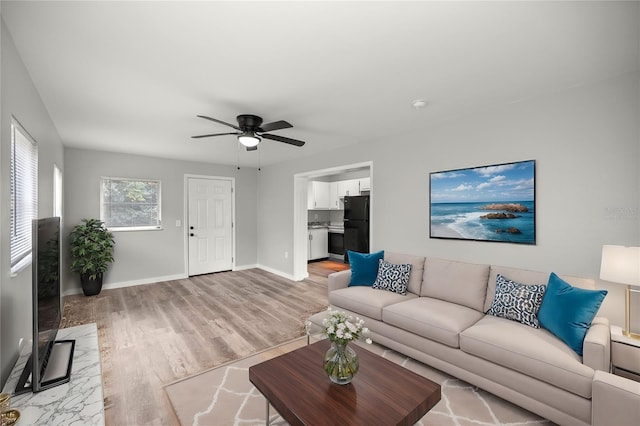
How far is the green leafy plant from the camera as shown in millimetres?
4516

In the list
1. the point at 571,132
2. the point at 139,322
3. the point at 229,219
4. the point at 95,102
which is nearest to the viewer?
the point at 571,132

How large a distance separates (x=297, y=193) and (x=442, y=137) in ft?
9.83

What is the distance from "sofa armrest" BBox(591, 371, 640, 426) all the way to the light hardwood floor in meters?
2.47

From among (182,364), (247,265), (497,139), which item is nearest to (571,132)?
(497,139)

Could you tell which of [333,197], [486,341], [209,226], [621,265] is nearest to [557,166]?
[621,265]

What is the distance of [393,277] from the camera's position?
10.8 ft

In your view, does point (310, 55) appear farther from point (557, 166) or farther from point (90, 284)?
point (90, 284)

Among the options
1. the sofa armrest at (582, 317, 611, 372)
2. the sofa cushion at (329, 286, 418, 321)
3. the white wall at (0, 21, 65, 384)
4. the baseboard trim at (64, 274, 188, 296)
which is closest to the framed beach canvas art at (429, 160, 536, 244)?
the sofa cushion at (329, 286, 418, 321)

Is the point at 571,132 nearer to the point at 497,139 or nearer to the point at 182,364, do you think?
the point at 497,139

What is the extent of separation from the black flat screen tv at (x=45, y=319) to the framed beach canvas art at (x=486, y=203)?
3466 mm

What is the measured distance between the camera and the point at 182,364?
2664 mm

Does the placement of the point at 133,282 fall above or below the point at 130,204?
below

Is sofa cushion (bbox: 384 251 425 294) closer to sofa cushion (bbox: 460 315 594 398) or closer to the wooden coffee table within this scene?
sofa cushion (bbox: 460 315 594 398)

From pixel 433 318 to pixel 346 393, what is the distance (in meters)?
1.20
